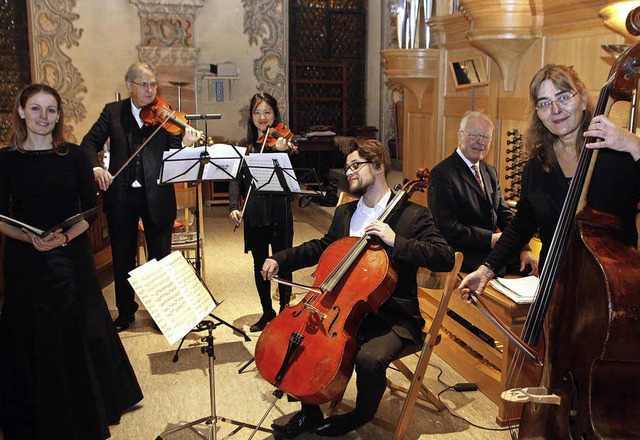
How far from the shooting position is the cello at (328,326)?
248cm

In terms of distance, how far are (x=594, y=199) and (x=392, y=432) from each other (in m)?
1.46

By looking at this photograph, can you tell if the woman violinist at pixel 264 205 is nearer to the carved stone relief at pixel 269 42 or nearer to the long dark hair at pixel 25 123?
the long dark hair at pixel 25 123

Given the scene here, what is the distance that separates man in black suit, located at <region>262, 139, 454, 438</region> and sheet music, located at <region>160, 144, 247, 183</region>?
0.84 metres

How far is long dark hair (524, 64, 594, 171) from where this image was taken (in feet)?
7.04

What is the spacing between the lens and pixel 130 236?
4113 mm

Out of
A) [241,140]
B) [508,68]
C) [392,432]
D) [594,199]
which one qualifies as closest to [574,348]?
[594,199]

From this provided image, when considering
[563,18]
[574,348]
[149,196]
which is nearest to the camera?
[574,348]

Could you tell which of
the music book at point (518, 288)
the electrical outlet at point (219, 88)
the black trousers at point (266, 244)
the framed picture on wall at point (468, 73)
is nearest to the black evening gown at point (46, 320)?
the black trousers at point (266, 244)

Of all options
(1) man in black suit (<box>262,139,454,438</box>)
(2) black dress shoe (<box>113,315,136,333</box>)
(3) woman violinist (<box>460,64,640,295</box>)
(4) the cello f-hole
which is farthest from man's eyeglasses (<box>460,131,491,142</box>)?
(2) black dress shoe (<box>113,315,136,333</box>)

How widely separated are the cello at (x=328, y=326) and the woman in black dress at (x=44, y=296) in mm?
837

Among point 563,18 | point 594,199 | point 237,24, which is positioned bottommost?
point 594,199

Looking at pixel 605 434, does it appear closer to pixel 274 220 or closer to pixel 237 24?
pixel 274 220

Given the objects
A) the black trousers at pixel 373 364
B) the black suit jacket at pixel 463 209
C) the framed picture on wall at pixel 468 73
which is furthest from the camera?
the framed picture on wall at pixel 468 73

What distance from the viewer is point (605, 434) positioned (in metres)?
1.60
